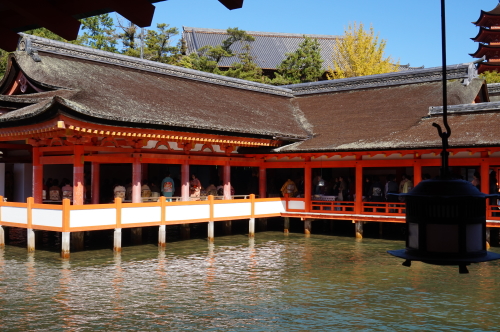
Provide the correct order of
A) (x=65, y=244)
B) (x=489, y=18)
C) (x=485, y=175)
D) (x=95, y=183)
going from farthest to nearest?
(x=489, y=18) → (x=95, y=183) → (x=485, y=175) → (x=65, y=244)

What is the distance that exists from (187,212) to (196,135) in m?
2.61

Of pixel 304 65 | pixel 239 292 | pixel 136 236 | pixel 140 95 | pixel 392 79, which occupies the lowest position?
pixel 239 292

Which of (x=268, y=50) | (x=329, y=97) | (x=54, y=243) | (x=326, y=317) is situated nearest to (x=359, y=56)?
(x=268, y=50)

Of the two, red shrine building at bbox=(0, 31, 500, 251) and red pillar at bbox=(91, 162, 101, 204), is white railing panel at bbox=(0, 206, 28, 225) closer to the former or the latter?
red shrine building at bbox=(0, 31, 500, 251)

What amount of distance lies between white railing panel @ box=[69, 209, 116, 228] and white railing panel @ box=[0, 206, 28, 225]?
200cm

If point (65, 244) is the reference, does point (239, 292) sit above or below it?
below

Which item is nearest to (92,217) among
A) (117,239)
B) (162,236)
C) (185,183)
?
(117,239)

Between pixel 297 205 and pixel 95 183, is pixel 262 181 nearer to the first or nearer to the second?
pixel 297 205

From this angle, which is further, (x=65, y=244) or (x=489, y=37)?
(x=489, y=37)

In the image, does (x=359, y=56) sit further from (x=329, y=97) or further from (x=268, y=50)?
(x=329, y=97)

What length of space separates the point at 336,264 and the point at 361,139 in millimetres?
6695

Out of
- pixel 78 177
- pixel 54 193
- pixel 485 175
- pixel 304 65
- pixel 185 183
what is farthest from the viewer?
pixel 304 65

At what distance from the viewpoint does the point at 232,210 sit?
2148 centimetres

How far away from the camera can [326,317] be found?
10422mm
